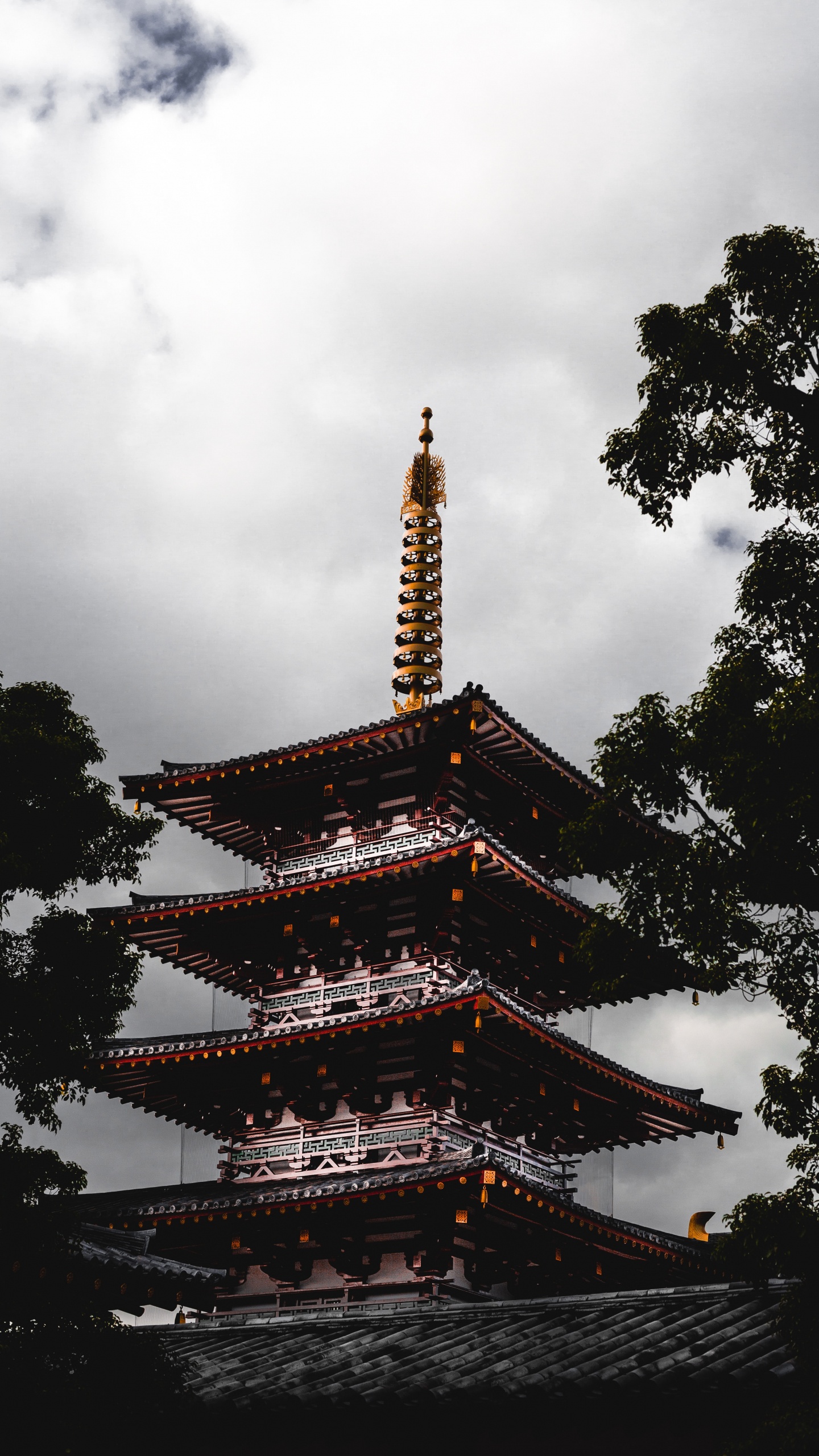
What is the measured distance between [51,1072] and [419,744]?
1320 cm

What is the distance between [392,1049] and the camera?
89.2 ft

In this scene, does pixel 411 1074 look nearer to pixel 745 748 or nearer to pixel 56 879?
pixel 56 879

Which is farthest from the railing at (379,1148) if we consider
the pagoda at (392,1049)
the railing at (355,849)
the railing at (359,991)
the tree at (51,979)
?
the tree at (51,979)

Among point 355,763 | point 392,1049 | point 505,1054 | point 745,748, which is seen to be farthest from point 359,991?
point 745,748

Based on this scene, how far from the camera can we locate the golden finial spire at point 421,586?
33719mm

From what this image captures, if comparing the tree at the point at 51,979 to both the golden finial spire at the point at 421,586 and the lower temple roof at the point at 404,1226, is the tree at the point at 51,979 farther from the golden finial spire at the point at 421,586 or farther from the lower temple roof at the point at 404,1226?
the golden finial spire at the point at 421,586

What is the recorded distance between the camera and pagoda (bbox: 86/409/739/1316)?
25.5 metres

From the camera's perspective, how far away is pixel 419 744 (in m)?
28.5

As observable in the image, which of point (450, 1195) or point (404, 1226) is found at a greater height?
point (450, 1195)

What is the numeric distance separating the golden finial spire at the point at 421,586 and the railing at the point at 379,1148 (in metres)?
9.52

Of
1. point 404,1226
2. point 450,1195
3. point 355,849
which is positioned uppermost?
point 355,849

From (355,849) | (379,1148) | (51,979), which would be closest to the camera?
(51,979)

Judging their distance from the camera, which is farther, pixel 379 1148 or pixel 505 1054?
pixel 505 1054

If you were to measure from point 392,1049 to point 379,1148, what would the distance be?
6.12 feet
